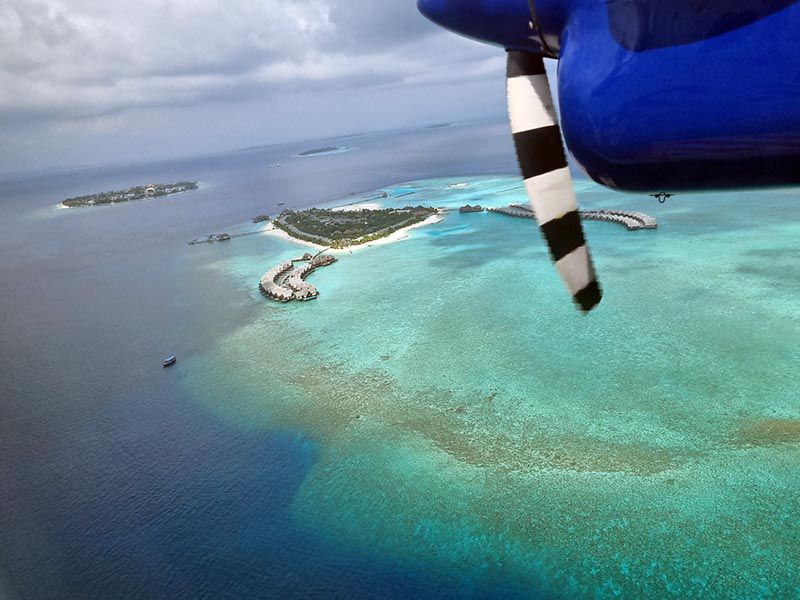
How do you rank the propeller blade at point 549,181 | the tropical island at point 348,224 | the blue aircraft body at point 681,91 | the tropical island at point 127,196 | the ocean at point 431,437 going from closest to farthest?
1. the blue aircraft body at point 681,91
2. the propeller blade at point 549,181
3. the ocean at point 431,437
4. the tropical island at point 348,224
5. the tropical island at point 127,196

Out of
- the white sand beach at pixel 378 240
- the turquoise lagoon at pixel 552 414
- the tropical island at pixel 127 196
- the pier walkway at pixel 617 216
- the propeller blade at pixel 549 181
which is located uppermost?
the tropical island at pixel 127 196

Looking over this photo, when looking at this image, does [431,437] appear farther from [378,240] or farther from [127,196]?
[127,196]

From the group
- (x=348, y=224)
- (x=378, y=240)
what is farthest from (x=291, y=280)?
(x=348, y=224)

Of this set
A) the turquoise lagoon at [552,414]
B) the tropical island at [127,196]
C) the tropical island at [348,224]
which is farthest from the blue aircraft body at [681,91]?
the tropical island at [127,196]

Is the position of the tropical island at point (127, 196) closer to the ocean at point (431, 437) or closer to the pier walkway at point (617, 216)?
the ocean at point (431, 437)

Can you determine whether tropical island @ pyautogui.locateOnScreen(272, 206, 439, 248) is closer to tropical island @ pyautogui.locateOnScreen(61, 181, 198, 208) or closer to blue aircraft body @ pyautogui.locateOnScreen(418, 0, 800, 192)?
blue aircraft body @ pyautogui.locateOnScreen(418, 0, 800, 192)

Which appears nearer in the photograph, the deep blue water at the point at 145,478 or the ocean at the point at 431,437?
the ocean at the point at 431,437
